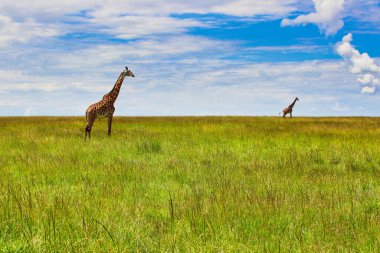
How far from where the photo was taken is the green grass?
4059 millimetres

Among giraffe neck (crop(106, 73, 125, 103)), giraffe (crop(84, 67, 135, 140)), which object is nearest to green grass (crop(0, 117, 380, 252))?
giraffe (crop(84, 67, 135, 140))

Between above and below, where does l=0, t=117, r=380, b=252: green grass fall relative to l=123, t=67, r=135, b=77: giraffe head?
below

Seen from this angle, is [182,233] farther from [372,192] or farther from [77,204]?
[372,192]

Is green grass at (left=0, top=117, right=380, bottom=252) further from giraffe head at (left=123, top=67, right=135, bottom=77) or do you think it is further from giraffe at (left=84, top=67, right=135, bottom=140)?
giraffe head at (left=123, top=67, right=135, bottom=77)

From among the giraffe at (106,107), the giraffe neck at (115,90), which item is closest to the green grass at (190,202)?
the giraffe at (106,107)

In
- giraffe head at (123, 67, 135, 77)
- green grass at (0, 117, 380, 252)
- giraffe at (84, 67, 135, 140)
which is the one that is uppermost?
giraffe head at (123, 67, 135, 77)

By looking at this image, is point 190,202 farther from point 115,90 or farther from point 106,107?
point 115,90

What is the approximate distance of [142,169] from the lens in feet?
28.1

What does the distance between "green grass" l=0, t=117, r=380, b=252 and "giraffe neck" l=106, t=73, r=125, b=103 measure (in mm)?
5966

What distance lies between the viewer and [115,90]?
1720 cm

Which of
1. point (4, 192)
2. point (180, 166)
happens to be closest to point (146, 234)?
point (4, 192)

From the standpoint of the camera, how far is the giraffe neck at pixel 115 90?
55.7 feet

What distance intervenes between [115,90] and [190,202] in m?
12.4

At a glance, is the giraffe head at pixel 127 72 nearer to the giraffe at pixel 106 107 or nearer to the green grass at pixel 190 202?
the giraffe at pixel 106 107
